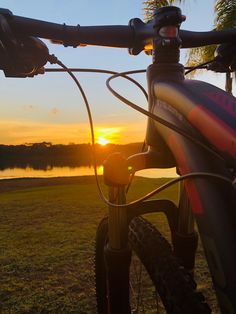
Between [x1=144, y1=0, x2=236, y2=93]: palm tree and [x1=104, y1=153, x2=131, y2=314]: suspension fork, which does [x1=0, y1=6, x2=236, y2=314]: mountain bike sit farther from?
[x1=144, y1=0, x2=236, y2=93]: palm tree

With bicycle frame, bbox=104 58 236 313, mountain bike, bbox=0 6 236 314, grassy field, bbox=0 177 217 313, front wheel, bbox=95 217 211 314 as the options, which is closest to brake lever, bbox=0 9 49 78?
mountain bike, bbox=0 6 236 314

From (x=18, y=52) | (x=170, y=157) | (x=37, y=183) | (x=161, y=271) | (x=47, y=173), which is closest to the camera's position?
(x=161, y=271)

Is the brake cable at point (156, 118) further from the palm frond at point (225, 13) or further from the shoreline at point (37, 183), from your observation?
the shoreline at point (37, 183)

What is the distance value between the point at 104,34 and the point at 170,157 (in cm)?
58

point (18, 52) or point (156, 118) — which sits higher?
point (18, 52)

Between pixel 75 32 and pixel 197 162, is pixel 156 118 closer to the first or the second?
pixel 197 162

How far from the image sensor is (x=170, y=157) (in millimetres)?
1562

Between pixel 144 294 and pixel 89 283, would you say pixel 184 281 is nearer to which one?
pixel 144 294

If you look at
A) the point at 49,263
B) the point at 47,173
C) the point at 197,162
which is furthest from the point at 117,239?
the point at 47,173

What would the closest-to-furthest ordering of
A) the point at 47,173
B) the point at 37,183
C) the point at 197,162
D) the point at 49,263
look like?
1. the point at 197,162
2. the point at 49,263
3. the point at 37,183
4. the point at 47,173

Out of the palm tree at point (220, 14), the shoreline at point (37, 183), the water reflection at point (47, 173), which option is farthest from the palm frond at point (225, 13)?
the water reflection at point (47, 173)

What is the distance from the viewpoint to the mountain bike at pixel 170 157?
3.49 feet

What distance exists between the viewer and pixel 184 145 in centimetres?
122

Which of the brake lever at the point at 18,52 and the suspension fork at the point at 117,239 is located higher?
the brake lever at the point at 18,52
